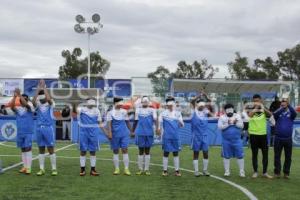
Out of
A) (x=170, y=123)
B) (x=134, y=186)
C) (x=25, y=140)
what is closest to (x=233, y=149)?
(x=170, y=123)

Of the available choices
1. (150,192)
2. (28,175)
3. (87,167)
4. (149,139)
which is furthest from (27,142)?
(150,192)

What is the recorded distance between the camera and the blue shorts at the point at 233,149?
13.1 metres

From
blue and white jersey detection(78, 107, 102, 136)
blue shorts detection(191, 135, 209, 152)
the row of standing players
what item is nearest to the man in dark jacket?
the row of standing players

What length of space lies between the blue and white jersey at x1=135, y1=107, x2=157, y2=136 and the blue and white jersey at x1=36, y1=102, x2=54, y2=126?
2245 millimetres

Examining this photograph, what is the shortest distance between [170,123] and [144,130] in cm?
72

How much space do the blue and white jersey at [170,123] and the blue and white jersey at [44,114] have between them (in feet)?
9.24

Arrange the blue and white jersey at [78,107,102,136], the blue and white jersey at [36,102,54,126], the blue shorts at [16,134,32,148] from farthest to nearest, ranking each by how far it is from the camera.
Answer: the blue shorts at [16,134,32,148] < the blue and white jersey at [78,107,102,136] < the blue and white jersey at [36,102,54,126]

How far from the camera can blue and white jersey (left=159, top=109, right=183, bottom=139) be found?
42.9 ft

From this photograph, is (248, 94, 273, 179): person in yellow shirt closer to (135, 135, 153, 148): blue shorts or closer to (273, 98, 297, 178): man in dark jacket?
(273, 98, 297, 178): man in dark jacket

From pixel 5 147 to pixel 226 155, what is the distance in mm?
11440

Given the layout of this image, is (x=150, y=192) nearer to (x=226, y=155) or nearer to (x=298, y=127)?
(x=226, y=155)

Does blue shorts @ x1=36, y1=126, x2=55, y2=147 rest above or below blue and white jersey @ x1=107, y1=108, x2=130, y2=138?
below

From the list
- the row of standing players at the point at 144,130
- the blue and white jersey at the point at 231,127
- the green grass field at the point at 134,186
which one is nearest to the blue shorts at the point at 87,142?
the row of standing players at the point at 144,130

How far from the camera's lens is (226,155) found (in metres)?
13.2
